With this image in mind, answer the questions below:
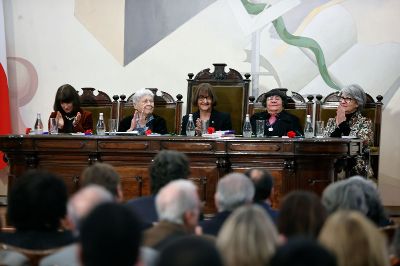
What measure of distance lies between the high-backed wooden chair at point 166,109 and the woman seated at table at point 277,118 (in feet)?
2.48

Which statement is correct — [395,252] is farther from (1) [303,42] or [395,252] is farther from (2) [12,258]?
(1) [303,42]

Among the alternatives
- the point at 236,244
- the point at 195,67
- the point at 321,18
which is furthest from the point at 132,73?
the point at 236,244

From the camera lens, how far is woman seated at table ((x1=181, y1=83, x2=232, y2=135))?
638 cm

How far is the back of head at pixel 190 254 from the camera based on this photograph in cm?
165

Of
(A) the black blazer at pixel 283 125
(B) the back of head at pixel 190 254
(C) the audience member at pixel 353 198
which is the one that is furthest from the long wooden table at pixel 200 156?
(B) the back of head at pixel 190 254

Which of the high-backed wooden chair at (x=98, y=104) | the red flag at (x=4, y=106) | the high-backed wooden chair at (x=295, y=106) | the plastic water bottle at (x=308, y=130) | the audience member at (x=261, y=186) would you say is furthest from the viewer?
the red flag at (x=4, y=106)

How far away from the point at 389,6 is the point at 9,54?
4.04m

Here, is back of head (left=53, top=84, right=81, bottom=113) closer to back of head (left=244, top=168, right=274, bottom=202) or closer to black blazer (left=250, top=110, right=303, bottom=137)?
black blazer (left=250, top=110, right=303, bottom=137)

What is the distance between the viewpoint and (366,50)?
23.5 feet

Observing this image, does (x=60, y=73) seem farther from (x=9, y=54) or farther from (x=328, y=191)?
(x=328, y=191)

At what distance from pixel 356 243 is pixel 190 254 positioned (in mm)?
547

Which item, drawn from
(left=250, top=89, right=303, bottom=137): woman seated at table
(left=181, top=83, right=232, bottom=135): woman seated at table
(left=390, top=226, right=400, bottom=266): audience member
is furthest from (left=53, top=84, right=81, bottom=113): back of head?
(left=390, top=226, right=400, bottom=266): audience member

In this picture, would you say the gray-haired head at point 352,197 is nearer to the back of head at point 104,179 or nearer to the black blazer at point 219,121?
the back of head at point 104,179

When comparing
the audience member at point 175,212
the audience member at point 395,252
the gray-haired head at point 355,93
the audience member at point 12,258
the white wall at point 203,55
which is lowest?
the audience member at point 12,258
